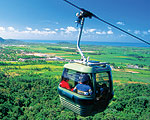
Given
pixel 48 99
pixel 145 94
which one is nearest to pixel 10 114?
pixel 48 99

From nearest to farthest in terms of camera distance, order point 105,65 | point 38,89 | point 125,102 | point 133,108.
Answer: point 105,65
point 133,108
point 125,102
point 38,89

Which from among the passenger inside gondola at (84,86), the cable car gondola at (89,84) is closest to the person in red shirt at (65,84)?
the cable car gondola at (89,84)

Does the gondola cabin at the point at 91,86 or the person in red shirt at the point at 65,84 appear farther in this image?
the person in red shirt at the point at 65,84

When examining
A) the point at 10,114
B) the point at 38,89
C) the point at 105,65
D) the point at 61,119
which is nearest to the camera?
the point at 105,65

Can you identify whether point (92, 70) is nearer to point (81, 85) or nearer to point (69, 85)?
point (81, 85)

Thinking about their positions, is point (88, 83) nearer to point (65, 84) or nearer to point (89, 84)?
point (89, 84)

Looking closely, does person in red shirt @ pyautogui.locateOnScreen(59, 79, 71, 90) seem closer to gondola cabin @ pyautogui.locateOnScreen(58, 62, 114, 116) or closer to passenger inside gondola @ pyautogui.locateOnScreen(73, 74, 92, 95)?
gondola cabin @ pyautogui.locateOnScreen(58, 62, 114, 116)

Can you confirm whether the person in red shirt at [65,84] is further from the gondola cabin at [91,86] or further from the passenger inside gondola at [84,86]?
the passenger inside gondola at [84,86]

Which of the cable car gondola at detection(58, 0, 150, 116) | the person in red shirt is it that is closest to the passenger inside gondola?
the cable car gondola at detection(58, 0, 150, 116)

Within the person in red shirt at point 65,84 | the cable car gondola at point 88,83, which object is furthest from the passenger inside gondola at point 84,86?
the person in red shirt at point 65,84
